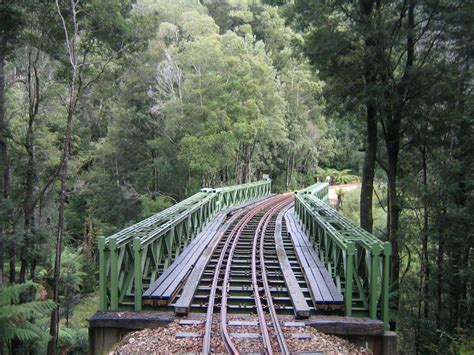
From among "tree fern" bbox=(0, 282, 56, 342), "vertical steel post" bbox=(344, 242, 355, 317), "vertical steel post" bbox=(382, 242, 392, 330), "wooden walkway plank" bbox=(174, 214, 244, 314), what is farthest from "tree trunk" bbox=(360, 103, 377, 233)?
"tree fern" bbox=(0, 282, 56, 342)

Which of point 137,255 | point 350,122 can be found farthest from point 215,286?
point 350,122

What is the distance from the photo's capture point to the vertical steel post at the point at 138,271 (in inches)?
263

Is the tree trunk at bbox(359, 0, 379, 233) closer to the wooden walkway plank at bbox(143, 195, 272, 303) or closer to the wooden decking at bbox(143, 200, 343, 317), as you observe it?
the wooden decking at bbox(143, 200, 343, 317)

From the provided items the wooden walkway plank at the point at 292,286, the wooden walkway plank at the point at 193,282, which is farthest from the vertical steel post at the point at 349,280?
the wooden walkway plank at the point at 193,282

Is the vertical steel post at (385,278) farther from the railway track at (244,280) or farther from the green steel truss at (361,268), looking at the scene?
the railway track at (244,280)

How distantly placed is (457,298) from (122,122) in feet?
71.8

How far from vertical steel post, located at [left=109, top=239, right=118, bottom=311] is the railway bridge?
1cm

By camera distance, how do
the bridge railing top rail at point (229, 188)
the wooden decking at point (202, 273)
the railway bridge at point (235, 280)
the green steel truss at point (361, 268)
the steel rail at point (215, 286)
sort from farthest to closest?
the bridge railing top rail at point (229, 188), the wooden decking at point (202, 273), the green steel truss at point (361, 268), the railway bridge at point (235, 280), the steel rail at point (215, 286)

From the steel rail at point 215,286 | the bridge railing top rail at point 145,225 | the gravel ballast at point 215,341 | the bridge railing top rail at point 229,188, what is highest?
the bridge railing top rail at point 229,188

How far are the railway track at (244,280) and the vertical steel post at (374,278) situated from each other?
1.49 metres

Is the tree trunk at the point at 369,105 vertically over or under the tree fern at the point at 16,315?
over

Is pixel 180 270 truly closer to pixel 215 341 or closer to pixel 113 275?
pixel 113 275

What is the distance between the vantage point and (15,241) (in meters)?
11.1

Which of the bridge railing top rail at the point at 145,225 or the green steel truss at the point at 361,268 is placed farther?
the bridge railing top rail at the point at 145,225
